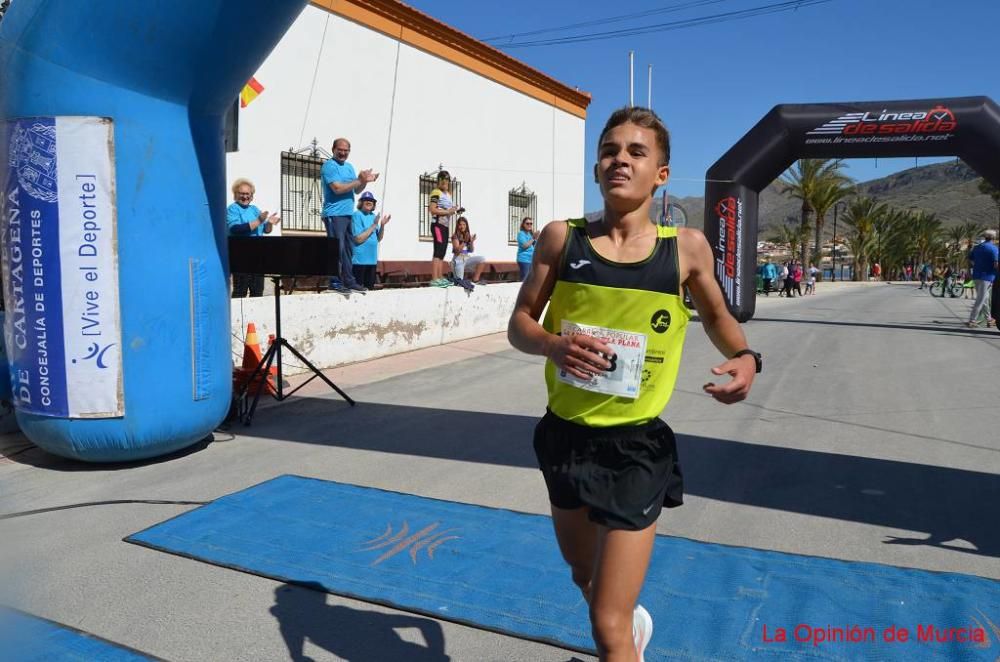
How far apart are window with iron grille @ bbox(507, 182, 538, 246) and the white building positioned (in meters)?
0.05

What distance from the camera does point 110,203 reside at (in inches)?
175

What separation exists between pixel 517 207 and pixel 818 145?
818 centimetres

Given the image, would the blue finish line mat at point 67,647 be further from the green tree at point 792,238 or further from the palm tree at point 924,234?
the palm tree at point 924,234

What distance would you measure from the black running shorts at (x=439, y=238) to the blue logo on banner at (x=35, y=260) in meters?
7.82

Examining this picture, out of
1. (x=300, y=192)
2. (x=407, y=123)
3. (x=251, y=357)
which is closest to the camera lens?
(x=251, y=357)

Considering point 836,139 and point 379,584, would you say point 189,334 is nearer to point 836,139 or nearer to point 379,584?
point 379,584

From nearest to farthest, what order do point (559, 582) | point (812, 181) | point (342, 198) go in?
point (559, 582)
point (342, 198)
point (812, 181)

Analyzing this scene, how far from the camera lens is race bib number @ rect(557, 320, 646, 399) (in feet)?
6.79

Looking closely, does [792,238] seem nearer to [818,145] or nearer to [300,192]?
[818,145]

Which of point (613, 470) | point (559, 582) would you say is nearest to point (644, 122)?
point (613, 470)

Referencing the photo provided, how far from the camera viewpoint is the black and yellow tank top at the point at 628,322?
6.84ft

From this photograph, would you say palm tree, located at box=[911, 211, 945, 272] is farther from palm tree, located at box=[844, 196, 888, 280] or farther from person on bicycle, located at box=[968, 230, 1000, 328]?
person on bicycle, located at box=[968, 230, 1000, 328]

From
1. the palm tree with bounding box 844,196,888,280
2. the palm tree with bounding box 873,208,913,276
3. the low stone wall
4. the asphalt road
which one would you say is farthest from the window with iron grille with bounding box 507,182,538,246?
the palm tree with bounding box 873,208,913,276

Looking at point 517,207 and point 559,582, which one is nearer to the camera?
point 559,582
